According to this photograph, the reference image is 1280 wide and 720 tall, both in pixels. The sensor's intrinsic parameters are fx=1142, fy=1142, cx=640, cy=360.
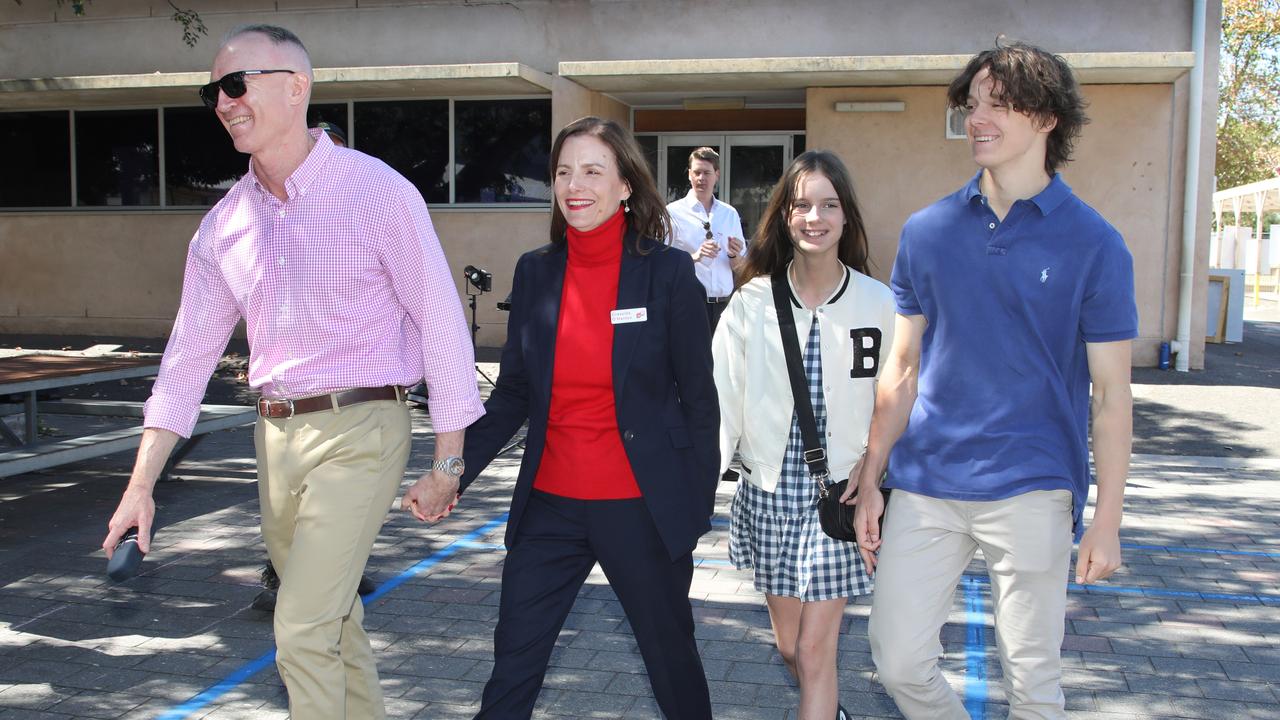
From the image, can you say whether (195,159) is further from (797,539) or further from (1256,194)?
(1256,194)

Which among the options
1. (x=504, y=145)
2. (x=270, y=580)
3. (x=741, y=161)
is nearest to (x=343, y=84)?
(x=504, y=145)

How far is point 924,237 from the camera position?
10.0 ft

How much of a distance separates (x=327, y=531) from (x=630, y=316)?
99cm

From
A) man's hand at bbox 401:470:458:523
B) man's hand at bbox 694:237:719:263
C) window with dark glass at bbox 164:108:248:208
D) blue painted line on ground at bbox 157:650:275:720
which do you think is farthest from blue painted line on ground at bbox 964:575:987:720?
window with dark glass at bbox 164:108:248:208

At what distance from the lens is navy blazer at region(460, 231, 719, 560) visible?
311 centimetres

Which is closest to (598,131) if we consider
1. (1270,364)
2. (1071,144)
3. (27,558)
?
(1071,144)

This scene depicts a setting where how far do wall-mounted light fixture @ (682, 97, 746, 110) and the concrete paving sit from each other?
951 centimetres

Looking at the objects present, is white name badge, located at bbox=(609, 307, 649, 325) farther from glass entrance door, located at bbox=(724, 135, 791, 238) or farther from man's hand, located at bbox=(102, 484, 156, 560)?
glass entrance door, located at bbox=(724, 135, 791, 238)

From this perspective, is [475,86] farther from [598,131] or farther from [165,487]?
[598,131]

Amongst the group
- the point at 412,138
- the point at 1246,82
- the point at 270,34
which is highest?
the point at 1246,82

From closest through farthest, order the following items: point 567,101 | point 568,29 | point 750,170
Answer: point 567,101 < point 568,29 < point 750,170

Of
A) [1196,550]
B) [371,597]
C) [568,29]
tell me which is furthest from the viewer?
[568,29]

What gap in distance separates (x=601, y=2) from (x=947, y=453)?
1322 centimetres

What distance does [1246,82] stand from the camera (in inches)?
1204
